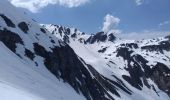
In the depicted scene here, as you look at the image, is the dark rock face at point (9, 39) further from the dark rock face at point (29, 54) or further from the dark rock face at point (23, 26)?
the dark rock face at point (23, 26)

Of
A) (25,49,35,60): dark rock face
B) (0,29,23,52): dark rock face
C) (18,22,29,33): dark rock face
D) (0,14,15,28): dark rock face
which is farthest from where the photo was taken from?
(18,22,29,33): dark rock face

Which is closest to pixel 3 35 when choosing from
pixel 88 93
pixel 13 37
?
pixel 13 37

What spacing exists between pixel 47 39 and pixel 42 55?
498 inches

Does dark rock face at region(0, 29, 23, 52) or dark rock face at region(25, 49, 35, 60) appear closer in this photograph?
dark rock face at region(0, 29, 23, 52)

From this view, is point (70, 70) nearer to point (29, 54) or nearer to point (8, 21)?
point (29, 54)

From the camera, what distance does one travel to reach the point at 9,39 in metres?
77.9

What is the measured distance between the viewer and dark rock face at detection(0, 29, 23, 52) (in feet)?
250

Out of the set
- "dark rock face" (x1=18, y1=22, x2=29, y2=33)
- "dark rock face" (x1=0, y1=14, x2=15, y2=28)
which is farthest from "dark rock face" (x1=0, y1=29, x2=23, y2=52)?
"dark rock face" (x1=18, y1=22, x2=29, y2=33)

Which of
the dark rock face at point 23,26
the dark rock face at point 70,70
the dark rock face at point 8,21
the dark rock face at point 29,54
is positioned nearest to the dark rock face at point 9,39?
the dark rock face at point 29,54

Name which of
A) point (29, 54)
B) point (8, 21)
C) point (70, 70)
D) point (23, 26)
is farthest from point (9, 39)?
point (70, 70)

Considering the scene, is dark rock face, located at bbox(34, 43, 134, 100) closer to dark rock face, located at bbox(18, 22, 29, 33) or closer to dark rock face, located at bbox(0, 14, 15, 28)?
dark rock face, located at bbox(18, 22, 29, 33)

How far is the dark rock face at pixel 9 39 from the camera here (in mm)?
76075

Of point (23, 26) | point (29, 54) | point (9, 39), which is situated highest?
point (23, 26)

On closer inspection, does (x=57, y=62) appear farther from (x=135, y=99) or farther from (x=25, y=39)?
(x=135, y=99)
